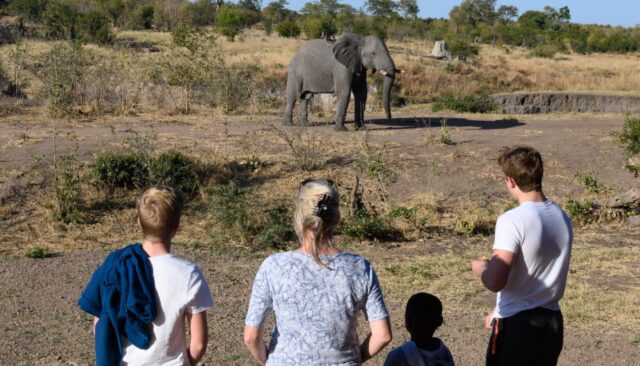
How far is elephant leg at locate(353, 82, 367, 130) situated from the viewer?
17.2m

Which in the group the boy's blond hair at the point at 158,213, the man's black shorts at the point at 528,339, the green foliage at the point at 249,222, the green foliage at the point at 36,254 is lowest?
the green foliage at the point at 36,254

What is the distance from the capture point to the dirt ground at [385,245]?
626 cm

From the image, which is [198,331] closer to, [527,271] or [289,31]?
[527,271]

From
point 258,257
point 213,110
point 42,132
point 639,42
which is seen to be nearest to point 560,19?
point 639,42

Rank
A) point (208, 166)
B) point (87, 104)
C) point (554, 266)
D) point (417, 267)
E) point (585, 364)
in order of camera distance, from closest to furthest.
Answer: point (554, 266), point (585, 364), point (417, 267), point (208, 166), point (87, 104)

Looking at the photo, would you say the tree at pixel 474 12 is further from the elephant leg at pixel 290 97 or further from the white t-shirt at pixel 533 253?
the white t-shirt at pixel 533 253

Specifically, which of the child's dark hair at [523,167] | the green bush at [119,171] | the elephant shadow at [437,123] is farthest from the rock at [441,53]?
the child's dark hair at [523,167]

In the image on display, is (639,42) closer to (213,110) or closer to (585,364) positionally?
(213,110)

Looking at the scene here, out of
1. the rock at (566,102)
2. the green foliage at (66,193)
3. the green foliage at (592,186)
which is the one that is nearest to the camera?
the green foliage at (66,193)

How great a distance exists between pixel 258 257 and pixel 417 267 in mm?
1652

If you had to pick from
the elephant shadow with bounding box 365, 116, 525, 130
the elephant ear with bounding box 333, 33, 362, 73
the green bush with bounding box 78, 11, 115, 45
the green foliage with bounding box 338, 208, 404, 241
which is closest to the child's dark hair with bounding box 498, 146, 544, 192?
the green foliage with bounding box 338, 208, 404, 241

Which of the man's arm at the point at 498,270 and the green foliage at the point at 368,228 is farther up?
the man's arm at the point at 498,270

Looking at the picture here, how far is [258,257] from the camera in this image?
30.0 feet

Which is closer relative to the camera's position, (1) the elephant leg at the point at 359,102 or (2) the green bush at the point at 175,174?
(2) the green bush at the point at 175,174
